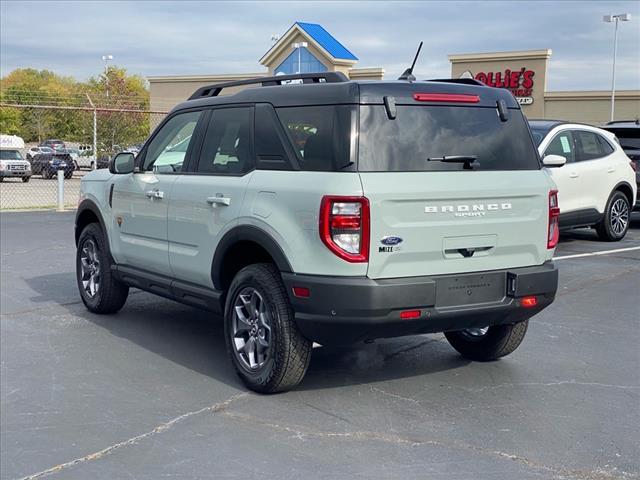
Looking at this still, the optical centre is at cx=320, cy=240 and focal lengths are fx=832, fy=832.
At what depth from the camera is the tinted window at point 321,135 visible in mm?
4922

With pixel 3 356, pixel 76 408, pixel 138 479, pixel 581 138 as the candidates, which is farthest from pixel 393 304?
pixel 581 138

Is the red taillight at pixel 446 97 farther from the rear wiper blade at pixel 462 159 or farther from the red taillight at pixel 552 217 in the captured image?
the red taillight at pixel 552 217

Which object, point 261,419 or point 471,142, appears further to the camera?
point 471,142

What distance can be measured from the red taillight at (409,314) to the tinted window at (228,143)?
1.51 meters

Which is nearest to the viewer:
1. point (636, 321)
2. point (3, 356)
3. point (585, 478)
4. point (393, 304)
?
point (585, 478)

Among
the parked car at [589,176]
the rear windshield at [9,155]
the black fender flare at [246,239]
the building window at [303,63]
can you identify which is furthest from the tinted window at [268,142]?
the rear windshield at [9,155]

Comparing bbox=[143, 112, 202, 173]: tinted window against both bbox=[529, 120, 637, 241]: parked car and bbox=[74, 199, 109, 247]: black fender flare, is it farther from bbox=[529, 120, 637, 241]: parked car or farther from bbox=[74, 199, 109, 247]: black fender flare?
bbox=[529, 120, 637, 241]: parked car

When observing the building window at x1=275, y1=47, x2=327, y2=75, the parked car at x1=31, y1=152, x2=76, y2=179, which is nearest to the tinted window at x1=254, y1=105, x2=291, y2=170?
the building window at x1=275, y1=47, x2=327, y2=75

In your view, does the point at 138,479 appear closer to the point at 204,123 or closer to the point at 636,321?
the point at 204,123

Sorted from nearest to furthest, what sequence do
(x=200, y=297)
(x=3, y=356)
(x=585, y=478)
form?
(x=585, y=478) < (x=200, y=297) < (x=3, y=356)

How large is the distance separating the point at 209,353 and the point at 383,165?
7.81 ft

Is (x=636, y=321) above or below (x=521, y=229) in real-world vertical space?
below

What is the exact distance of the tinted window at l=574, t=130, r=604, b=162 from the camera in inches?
490

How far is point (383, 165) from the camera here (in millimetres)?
4973
